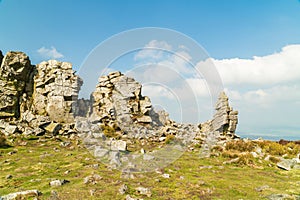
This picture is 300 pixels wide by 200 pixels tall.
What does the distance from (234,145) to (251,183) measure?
12291 mm

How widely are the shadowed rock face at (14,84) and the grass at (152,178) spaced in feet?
47.5

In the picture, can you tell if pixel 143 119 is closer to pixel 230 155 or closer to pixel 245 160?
pixel 230 155

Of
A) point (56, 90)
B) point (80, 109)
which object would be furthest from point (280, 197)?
point (56, 90)

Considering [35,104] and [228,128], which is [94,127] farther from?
[228,128]

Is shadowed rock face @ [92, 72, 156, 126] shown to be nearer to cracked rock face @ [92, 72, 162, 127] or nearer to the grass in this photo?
cracked rock face @ [92, 72, 162, 127]

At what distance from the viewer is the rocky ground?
34.0 ft

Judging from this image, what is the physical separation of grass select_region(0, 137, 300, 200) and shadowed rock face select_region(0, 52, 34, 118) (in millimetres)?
14468

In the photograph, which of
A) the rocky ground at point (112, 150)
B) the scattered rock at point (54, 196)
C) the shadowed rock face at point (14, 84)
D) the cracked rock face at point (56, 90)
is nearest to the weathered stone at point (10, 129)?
the rocky ground at point (112, 150)

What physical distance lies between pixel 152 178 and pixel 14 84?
29644mm

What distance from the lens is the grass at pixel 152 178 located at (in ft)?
32.0

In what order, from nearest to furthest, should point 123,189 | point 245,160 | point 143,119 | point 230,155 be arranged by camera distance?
point 123,189 < point 245,160 < point 230,155 < point 143,119

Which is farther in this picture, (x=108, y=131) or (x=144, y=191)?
(x=108, y=131)

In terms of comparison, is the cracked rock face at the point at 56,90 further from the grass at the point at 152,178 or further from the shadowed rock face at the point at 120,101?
the grass at the point at 152,178

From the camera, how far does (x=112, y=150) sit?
18344 millimetres
